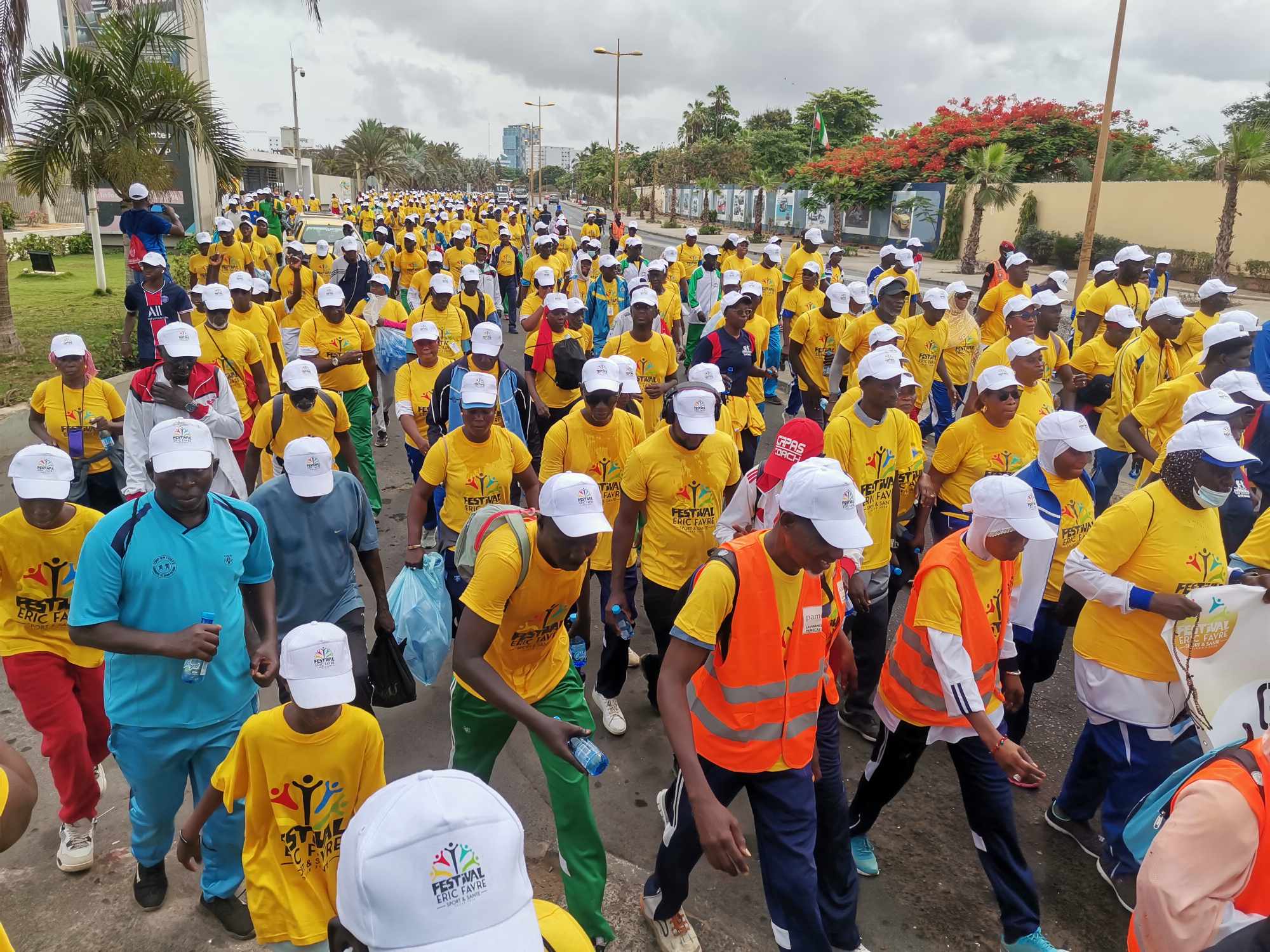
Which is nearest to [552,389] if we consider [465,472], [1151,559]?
[465,472]

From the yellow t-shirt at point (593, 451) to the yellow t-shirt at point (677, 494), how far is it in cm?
55

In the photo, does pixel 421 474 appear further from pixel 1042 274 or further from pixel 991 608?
pixel 1042 274

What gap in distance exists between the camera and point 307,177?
53.2 metres

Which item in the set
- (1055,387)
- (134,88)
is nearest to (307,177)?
(134,88)

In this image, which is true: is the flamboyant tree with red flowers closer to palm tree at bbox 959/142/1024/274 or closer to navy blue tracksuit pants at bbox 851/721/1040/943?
→ palm tree at bbox 959/142/1024/274

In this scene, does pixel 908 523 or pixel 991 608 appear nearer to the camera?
pixel 991 608

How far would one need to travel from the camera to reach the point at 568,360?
7652mm

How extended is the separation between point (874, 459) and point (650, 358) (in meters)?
3.28

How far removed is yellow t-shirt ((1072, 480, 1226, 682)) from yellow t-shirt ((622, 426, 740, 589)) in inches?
72.0

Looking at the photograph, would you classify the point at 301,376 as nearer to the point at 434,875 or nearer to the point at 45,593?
the point at 45,593

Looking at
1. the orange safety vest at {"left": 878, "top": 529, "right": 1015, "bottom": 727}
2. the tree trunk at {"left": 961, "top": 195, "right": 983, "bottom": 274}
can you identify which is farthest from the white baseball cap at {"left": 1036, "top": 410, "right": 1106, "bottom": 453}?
the tree trunk at {"left": 961, "top": 195, "right": 983, "bottom": 274}

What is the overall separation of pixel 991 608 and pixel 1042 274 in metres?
27.8

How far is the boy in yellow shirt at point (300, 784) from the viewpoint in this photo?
2859mm

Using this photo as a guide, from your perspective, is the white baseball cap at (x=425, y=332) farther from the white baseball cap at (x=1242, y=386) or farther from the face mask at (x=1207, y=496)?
the white baseball cap at (x=1242, y=386)
